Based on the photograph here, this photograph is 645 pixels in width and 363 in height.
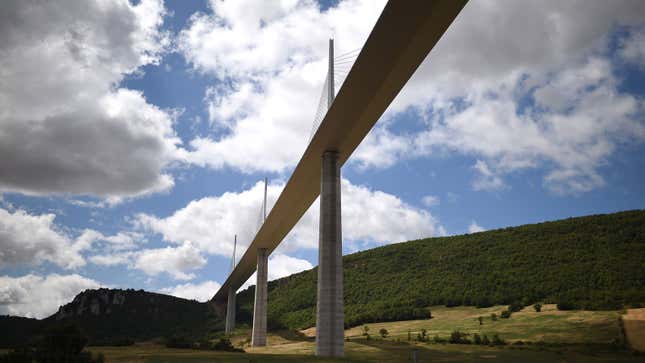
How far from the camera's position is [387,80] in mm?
24250

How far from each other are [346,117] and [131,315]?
101 meters

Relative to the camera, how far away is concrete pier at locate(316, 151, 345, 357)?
2859 cm

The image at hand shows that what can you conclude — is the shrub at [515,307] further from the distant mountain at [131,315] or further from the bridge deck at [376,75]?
the distant mountain at [131,315]

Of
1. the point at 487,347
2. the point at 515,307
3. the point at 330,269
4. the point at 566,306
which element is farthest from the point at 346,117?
the point at 515,307

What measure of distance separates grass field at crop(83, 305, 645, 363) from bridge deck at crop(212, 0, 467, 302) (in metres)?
13.7

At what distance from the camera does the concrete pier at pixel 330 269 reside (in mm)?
28594

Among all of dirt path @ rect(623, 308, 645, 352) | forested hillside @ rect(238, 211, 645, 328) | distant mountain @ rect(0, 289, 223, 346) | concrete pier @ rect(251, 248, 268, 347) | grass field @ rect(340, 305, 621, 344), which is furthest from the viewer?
distant mountain @ rect(0, 289, 223, 346)

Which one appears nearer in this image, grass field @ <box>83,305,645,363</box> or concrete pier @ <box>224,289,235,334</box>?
grass field @ <box>83,305,645,363</box>

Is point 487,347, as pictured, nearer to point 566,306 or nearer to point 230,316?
point 566,306

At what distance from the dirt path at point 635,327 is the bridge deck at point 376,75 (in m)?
23.1

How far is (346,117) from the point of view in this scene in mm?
27984

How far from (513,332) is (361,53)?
29450 millimetres

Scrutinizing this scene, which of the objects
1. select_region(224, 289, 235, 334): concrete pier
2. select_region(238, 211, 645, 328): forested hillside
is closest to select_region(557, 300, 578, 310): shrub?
select_region(238, 211, 645, 328): forested hillside

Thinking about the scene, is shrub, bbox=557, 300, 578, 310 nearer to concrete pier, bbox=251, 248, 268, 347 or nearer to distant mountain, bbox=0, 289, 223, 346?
concrete pier, bbox=251, 248, 268, 347
